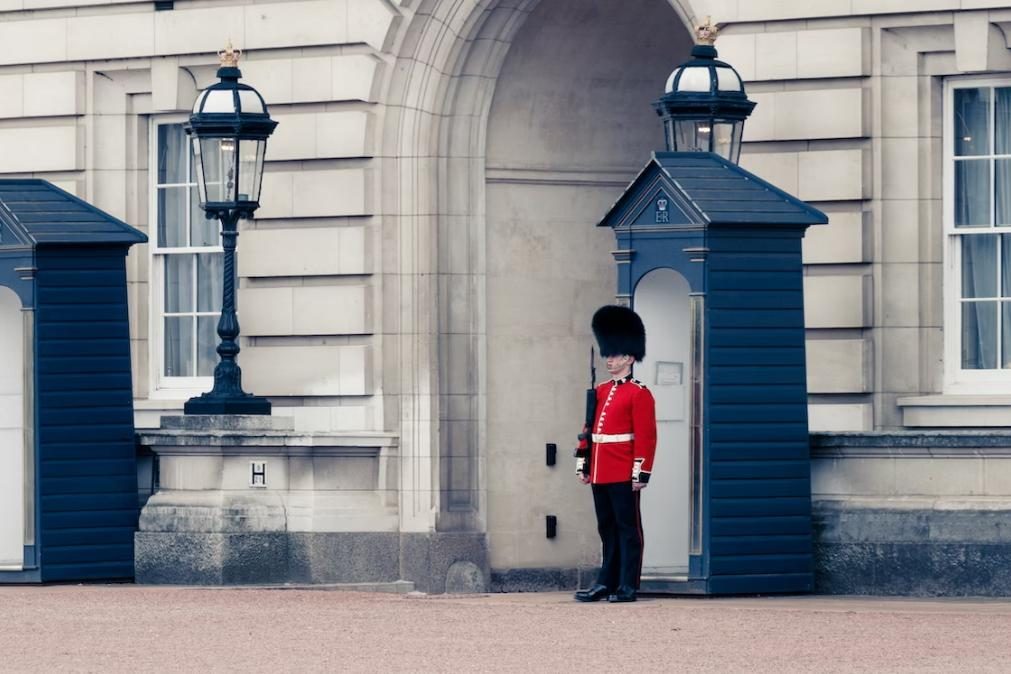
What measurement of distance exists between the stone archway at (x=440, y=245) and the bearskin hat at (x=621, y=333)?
2194 millimetres

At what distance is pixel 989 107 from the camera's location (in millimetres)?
13180

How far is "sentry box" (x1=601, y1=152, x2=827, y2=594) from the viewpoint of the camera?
12438 mm

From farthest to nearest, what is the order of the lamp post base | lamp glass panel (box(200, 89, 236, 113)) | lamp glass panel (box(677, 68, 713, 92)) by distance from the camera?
the lamp post base
lamp glass panel (box(200, 89, 236, 113))
lamp glass panel (box(677, 68, 713, 92))

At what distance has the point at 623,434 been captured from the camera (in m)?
12.4

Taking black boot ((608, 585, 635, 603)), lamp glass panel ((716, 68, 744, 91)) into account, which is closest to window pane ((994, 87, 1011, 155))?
lamp glass panel ((716, 68, 744, 91))

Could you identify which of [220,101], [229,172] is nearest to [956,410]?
[229,172]

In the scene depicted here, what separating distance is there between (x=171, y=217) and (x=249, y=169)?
5.63ft

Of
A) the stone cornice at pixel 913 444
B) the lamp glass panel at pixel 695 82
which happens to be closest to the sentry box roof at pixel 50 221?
the lamp glass panel at pixel 695 82

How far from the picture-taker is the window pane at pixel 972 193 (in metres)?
13.2

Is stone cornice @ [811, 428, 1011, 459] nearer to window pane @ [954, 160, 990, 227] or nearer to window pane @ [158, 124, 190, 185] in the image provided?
window pane @ [954, 160, 990, 227]

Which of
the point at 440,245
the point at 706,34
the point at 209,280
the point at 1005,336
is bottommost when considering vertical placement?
Answer: the point at 1005,336

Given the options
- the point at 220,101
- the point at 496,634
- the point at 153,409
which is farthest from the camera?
the point at 153,409

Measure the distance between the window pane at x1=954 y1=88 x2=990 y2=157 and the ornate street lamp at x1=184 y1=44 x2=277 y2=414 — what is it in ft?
11.2

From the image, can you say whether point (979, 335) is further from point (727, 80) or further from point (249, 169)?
point (249, 169)
